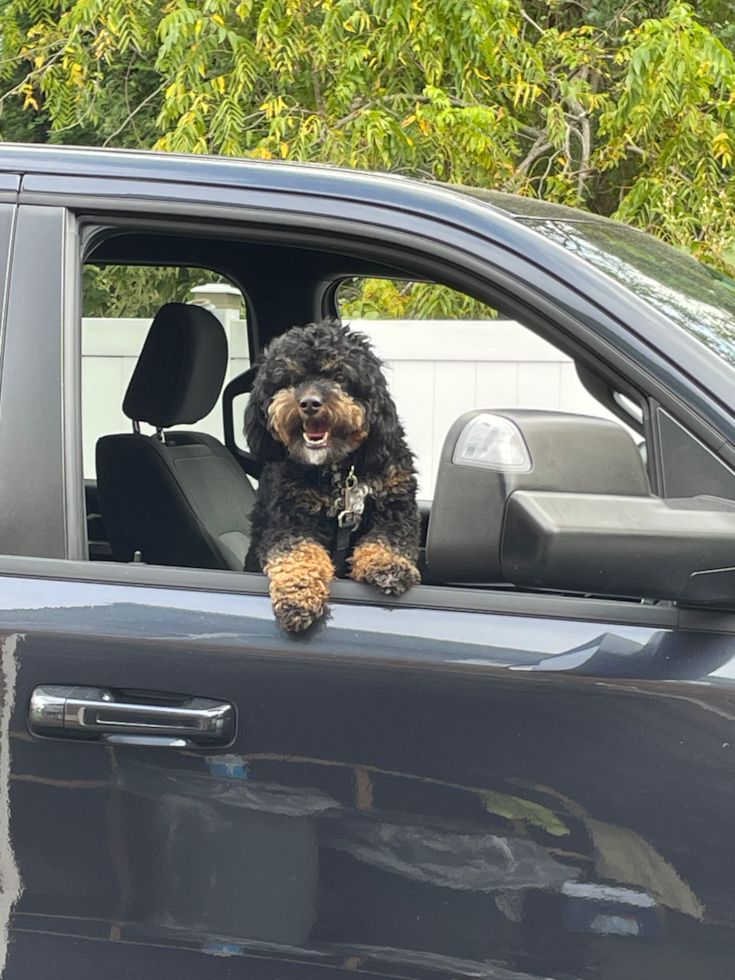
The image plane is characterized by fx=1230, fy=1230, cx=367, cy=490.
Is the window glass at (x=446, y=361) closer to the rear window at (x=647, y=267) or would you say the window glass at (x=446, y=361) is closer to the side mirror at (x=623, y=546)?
the rear window at (x=647, y=267)

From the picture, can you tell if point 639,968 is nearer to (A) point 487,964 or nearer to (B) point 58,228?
(A) point 487,964

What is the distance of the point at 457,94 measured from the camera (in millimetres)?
8328

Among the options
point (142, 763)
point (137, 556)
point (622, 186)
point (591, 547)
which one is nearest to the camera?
point (591, 547)

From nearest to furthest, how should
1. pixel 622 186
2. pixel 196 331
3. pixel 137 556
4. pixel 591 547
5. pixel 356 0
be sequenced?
pixel 591 547
pixel 137 556
pixel 196 331
pixel 356 0
pixel 622 186

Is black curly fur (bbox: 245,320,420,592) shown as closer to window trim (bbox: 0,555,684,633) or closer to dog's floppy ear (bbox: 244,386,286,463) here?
dog's floppy ear (bbox: 244,386,286,463)


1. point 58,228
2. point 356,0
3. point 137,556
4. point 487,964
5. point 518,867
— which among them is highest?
point 356,0

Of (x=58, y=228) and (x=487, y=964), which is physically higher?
(x=58, y=228)

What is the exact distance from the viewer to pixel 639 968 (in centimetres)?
171

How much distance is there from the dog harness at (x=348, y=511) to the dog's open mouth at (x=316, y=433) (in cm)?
13

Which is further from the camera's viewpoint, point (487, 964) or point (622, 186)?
point (622, 186)

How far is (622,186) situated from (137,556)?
7401 millimetres

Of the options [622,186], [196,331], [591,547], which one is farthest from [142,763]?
[622,186]

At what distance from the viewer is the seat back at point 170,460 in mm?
3164

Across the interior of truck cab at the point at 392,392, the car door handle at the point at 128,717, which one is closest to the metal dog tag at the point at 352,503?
the interior of truck cab at the point at 392,392
